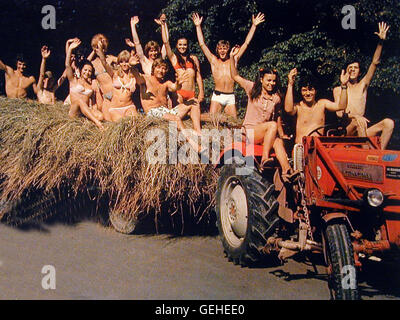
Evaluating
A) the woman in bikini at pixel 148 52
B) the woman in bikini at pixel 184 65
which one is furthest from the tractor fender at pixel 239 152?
the woman in bikini at pixel 148 52

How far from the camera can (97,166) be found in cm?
611

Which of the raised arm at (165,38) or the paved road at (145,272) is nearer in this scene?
the paved road at (145,272)

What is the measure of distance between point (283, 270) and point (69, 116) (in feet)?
12.2

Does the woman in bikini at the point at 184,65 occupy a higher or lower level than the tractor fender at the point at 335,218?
higher

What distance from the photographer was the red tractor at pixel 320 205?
407 centimetres

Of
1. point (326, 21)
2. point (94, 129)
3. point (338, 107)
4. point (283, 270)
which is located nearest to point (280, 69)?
point (326, 21)

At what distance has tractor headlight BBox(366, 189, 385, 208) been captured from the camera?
402cm

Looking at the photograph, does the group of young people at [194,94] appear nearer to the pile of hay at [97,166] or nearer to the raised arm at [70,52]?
the raised arm at [70,52]

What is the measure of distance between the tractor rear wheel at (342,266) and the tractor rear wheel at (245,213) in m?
0.97

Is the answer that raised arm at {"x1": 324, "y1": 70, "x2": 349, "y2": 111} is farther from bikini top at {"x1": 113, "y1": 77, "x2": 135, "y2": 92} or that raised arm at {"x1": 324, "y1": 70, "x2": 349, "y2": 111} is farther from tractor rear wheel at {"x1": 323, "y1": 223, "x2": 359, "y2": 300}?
bikini top at {"x1": 113, "y1": 77, "x2": 135, "y2": 92}
